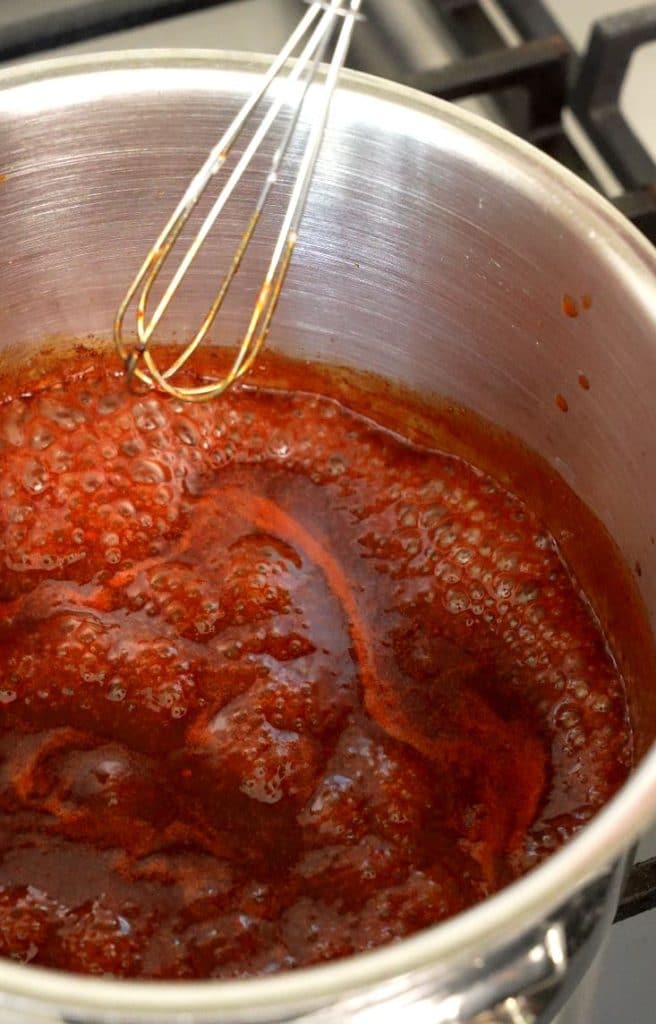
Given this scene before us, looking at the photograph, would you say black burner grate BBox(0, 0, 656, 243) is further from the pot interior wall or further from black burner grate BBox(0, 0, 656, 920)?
the pot interior wall

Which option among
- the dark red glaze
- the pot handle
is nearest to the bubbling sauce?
the pot handle

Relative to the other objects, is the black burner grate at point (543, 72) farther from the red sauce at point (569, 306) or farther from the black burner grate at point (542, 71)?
the red sauce at point (569, 306)

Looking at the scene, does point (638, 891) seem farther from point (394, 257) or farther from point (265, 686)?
point (394, 257)

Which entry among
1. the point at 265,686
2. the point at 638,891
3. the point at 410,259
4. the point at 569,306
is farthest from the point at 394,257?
the point at 638,891

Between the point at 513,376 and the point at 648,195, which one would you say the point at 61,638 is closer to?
the point at 513,376

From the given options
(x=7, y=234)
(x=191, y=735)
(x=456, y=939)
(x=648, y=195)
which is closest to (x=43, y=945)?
(x=191, y=735)

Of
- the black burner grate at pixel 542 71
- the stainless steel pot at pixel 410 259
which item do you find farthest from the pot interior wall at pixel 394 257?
the black burner grate at pixel 542 71

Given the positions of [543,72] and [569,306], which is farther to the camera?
[543,72]
